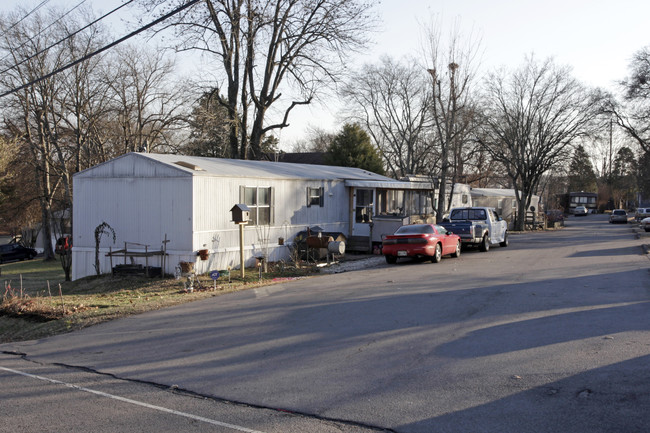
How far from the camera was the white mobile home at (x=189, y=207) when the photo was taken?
18422 mm

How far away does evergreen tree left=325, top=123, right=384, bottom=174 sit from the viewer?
48844 mm

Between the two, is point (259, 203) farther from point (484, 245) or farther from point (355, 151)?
point (355, 151)

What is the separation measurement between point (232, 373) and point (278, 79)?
2829cm

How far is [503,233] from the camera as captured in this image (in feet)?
89.5

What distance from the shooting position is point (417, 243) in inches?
779

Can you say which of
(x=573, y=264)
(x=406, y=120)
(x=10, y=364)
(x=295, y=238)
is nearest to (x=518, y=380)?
(x=10, y=364)

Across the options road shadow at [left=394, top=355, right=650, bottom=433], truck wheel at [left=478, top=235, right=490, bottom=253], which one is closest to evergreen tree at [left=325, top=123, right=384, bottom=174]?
truck wheel at [left=478, top=235, right=490, bottom=253]

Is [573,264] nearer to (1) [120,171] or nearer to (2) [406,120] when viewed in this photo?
(1) [120,171]

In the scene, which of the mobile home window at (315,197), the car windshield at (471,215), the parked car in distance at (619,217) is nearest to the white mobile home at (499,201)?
the parked car in distance at (619,217)

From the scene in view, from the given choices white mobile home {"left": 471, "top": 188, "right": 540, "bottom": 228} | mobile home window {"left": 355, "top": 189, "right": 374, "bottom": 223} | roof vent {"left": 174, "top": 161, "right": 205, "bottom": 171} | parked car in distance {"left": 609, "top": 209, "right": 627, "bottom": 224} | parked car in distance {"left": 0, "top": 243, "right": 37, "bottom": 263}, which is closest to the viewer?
roof vent {"left": 174, "top": 161, "right": 205, "bottom": 171}

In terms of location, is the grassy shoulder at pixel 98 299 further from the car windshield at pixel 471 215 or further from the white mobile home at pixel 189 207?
the car windshield at pixel 471 215

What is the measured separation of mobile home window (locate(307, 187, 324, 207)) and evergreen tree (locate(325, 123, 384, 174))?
24.3 m

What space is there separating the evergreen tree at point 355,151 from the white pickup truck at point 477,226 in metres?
22.5

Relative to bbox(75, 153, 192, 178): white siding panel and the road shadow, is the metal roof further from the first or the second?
the road shadow
